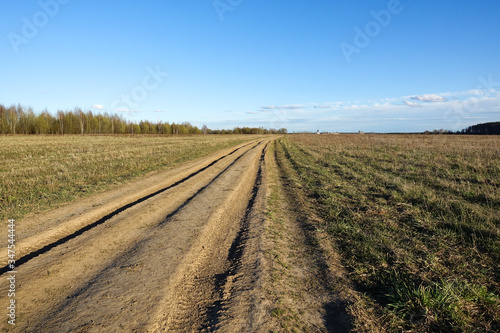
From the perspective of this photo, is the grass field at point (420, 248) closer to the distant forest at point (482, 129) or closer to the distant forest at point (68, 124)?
the distant forest at point (482, 129)

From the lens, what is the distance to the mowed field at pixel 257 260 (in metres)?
3.06

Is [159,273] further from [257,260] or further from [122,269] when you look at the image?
[257,260]

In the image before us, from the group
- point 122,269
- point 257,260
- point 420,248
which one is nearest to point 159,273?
point 122,269

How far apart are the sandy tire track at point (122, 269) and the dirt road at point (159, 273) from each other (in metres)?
0.02

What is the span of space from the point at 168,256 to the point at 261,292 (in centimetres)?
194

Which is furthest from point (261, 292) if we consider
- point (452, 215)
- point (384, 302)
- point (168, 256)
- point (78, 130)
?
point (78, 130)

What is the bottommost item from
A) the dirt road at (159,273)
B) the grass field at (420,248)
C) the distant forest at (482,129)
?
the dirt road at (159,273)

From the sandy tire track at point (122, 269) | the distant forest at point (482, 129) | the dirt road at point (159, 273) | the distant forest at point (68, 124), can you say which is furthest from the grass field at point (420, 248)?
the distant forest at point (68, 124)

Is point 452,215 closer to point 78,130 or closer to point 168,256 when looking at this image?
point 168,256

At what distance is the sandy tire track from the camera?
3068mm

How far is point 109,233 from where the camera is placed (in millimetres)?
5621

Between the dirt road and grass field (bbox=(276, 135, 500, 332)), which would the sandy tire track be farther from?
grass field (bbox=(276, 135, 500, 332))

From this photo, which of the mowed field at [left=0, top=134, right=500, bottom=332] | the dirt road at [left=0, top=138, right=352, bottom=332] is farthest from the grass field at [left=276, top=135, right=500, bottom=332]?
the dirt road at [left=0, top=138, right=352, bottom=332]

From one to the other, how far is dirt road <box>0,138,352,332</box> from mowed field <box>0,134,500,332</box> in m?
0.02
